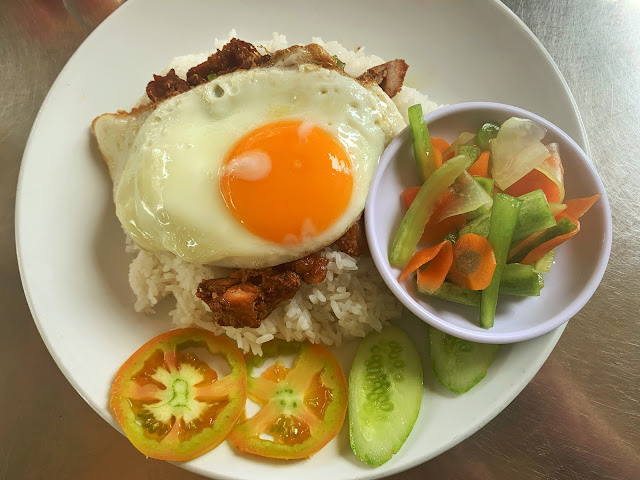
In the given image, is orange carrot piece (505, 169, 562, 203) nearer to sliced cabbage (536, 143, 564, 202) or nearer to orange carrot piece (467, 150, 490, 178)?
sliced cabbage (536, 143, 564, 202)

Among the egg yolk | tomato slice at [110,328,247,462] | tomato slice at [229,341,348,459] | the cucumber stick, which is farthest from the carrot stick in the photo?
tomato slice at [110,328,247,462]

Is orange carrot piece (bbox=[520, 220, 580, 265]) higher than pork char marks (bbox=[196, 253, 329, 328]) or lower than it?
higher

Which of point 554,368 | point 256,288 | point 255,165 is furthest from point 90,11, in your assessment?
point 554,368

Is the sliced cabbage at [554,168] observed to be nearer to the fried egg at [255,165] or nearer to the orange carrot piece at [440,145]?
the orange carrot piece at [440,145]

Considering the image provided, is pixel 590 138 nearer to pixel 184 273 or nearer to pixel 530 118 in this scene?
pixel 530 118

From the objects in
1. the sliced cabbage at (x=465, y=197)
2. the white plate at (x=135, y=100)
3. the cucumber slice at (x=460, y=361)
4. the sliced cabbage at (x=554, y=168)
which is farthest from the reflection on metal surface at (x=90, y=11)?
the cucumber slice at (x=460, y=361)

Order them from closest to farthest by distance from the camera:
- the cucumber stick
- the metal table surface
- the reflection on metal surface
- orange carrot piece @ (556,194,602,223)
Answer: the cucumber stick < orange carrot piece @ (556,194,602,223) < the metal table surface < the reflection on metal surface

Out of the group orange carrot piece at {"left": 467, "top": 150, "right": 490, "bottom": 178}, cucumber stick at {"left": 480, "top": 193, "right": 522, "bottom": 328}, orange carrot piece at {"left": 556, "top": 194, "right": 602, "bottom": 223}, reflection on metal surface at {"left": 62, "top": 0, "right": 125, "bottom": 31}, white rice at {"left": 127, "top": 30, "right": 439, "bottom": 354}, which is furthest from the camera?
reflection on metal surface at {"left": 62, "top": 0, "right": 125, "bottom": 31}
